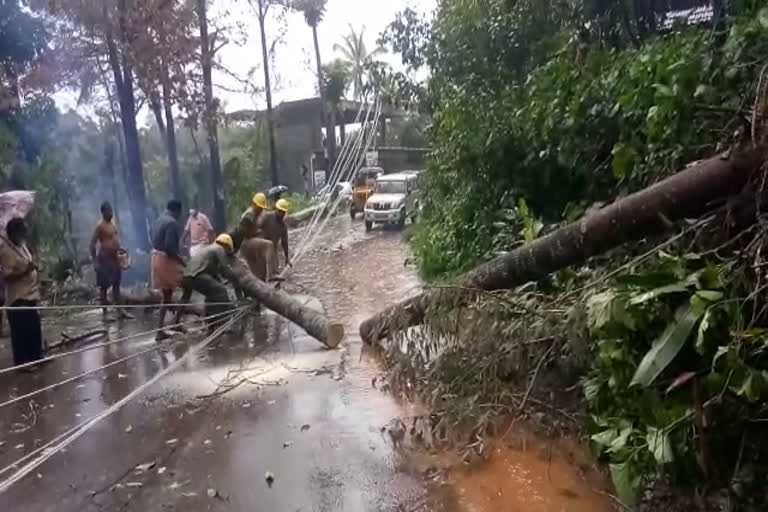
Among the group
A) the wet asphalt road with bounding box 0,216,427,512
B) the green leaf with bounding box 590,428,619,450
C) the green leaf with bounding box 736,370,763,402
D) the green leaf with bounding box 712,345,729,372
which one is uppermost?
the green leaf with bounding box 712,345,729,372

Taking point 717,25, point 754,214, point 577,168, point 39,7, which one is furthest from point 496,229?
point 39,7

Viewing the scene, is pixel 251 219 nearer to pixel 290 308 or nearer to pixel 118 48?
pixel 290 308

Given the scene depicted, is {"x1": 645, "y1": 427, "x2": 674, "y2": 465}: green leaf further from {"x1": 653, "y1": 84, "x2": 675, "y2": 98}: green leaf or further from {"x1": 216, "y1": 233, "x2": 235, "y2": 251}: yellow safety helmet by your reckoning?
{"x1": 216, "y1": 233, "x2": 235, "y2": 251}: yellow safety helmet

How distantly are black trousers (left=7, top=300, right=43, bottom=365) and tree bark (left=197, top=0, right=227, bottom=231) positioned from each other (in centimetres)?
899

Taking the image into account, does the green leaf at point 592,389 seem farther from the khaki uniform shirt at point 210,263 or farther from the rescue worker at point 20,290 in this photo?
the khaki uniform shirt at point 210,263

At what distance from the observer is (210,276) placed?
8.63 metres

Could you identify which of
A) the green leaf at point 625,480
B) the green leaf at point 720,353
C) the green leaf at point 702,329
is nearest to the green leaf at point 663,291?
the green leaf at point 702,329

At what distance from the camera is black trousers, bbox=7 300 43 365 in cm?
737

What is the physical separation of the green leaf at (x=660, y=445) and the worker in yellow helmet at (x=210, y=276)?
6.37 m

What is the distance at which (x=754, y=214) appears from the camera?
355 cm

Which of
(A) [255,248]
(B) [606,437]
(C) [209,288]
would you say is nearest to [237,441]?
(B) [606,437]

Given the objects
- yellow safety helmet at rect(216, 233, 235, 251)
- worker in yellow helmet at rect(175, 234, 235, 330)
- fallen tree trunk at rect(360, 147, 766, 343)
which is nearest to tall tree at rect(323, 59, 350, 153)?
yellow safety helmet at rect(216, 233, 235, 251)

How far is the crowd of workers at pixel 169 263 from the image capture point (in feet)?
23.5

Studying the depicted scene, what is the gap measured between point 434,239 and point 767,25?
23.8ft
